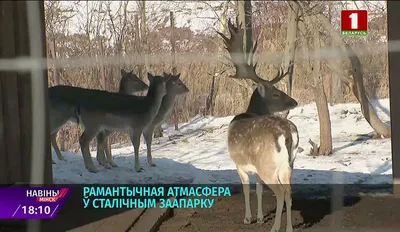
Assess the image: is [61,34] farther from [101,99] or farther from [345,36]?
[345,36]

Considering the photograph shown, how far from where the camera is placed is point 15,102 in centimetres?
470

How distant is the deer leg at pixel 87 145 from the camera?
4.88m

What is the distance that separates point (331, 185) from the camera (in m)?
4.93

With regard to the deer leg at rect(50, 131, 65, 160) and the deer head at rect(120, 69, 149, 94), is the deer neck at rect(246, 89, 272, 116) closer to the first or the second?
the deer head at rect(120, 69, 149, 94)

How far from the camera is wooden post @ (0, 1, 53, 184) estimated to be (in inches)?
182

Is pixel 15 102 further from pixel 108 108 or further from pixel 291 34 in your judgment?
pixel 291 34

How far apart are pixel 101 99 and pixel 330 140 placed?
1.57 m

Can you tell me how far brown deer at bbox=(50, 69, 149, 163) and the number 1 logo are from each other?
1.38 meters

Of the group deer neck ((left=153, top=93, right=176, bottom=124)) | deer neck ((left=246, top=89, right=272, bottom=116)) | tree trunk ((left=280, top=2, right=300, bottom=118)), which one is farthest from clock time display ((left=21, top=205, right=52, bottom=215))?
tree trunk ((left=280, top=2, right=300, bottom=118))

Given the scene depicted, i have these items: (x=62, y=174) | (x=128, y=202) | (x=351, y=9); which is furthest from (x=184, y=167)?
(x=351, y=9)

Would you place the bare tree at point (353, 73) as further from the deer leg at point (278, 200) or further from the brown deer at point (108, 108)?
the brown deer at point (108, 108)

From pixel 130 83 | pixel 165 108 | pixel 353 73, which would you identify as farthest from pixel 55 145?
pixel 353 73

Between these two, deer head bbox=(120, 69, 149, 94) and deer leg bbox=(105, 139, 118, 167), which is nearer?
deer head bbox=(120, 69, 149, 94)

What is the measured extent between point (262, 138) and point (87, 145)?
129 centimetres
